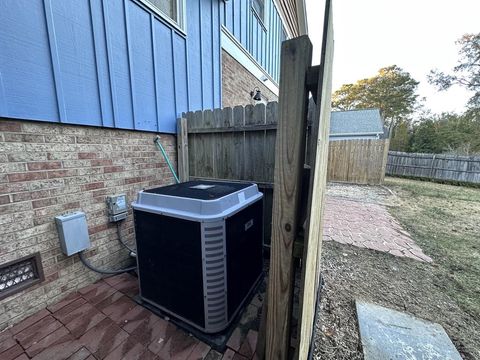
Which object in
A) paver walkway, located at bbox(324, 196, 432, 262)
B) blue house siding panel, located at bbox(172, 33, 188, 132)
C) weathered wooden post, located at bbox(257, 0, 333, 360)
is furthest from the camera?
paver walkway, located at bbox(324, 196, 432, 262)

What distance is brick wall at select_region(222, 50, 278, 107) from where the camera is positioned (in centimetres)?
396

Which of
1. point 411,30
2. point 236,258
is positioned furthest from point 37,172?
point 411,30

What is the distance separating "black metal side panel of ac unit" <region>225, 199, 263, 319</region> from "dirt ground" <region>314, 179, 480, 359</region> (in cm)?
62

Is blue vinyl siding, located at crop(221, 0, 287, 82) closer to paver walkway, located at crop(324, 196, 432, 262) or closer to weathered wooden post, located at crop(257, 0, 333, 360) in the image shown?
weathered wooden post, located at crop(257, 0, 333, 360)

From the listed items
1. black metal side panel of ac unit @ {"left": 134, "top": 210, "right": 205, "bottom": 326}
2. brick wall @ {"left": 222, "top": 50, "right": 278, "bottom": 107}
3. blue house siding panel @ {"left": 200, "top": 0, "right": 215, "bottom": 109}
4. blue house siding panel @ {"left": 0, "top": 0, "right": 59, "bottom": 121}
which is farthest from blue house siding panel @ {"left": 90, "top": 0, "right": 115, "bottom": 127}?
brick wall @ {"left": 222, "top": 50, "right": 278, "bottom": 107}

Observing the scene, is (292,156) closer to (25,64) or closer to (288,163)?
(288,163)

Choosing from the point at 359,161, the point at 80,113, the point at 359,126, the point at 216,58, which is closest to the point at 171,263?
the point at 80,113

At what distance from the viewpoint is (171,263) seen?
4.66 ft

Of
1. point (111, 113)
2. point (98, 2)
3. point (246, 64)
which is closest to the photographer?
point (98, 2)

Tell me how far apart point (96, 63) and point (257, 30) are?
15.2 feet

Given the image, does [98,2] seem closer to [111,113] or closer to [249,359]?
[111,113]

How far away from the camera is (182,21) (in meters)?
2.70

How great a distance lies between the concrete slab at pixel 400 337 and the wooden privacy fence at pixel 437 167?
398 inches

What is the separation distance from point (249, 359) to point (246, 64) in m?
5.17
